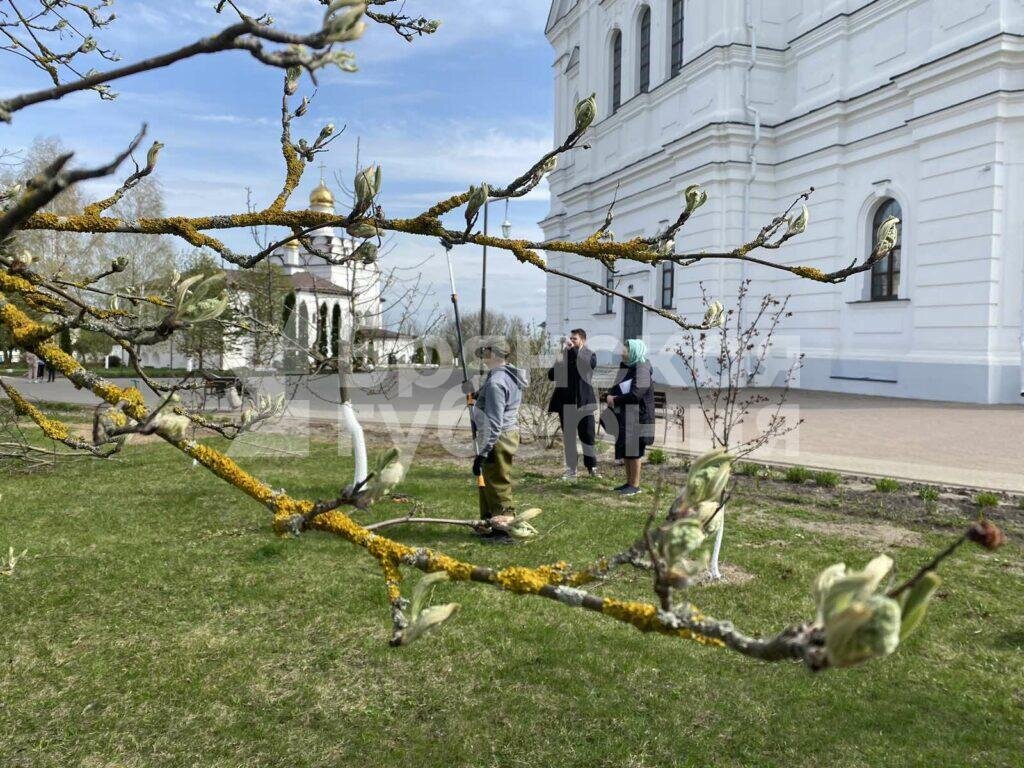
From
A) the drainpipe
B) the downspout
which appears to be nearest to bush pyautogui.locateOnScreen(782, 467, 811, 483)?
the downspout

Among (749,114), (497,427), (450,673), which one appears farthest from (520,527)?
(749,114)

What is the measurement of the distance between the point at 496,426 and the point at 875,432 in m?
7.60

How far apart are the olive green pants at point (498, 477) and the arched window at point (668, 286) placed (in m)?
15.4

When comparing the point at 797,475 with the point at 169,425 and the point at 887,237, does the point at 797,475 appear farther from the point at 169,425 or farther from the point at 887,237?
the point at 169,425

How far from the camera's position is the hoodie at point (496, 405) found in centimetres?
570

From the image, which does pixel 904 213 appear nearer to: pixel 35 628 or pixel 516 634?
pixel 516 634

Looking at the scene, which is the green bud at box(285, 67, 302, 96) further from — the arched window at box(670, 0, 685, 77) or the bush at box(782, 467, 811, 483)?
the arched window at box(670, 0, 685, 77)

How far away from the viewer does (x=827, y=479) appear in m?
7.68

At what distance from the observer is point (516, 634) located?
3.95 m

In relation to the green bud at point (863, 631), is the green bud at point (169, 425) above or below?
above

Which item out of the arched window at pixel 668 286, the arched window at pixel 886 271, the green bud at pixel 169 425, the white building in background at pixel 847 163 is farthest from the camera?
the arched window at pixel 668 286

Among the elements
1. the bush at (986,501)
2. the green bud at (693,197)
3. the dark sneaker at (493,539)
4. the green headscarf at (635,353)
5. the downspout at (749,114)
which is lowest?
the dark sneaker at (493,539)

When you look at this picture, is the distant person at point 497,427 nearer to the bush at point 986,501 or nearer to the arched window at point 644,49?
the bush at point 986,501

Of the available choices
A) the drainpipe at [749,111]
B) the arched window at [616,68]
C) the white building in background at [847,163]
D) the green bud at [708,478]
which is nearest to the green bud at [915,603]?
the green bud at [708,478]
